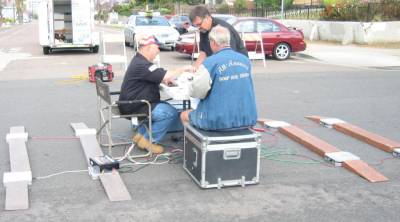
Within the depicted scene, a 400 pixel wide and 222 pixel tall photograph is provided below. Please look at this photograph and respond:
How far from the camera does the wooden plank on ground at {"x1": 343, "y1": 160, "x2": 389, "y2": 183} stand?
19.2ft

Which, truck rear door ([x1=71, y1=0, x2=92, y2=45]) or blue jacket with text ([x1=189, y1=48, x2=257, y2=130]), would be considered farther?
truck rear door ([x1=71, y1=0, x2=92, y2=45])

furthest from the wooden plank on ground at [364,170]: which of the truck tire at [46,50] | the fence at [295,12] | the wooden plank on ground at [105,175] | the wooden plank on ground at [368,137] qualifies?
the fence at [295,12]

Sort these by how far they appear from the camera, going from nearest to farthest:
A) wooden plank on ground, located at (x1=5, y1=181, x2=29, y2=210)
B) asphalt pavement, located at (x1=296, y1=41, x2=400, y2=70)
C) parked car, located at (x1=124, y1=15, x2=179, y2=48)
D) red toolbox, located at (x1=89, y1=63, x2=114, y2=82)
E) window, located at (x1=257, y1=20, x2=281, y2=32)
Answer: wooden plank on ground, located at (x1=5, y1=181, x2=29, y2=210) < red toolbox, located at (x1=89, y1=63, x2=114, y2=82) < asphalt pavement, located at (x1=296, y1=41, x2=400, y2=70) < window, located at (x1=257, y1=20, x2=281, y2=32) < parked car, located at (x1=124, y1=15, x2=179, y2=48)

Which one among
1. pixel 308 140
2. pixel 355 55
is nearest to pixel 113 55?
pixel 355 55

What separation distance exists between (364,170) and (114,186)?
9.23 feet

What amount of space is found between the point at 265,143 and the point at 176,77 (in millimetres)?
1625

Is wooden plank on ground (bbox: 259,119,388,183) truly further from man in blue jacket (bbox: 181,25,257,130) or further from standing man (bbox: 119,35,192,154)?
standing man (bbox: 119,35,192,154)

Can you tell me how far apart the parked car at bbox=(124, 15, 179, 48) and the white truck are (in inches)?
72.8

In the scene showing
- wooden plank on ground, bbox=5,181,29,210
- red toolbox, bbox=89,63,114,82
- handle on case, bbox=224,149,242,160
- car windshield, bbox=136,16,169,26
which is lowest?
wooden plank on ground, bbox=5,181,29,210

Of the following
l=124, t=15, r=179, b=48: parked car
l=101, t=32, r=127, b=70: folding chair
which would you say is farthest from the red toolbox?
l=124, t=15, r=179, b=48: parked car

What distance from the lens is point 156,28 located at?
72.6 ft

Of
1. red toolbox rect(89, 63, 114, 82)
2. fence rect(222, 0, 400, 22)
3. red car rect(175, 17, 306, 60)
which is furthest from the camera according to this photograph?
fence rect(222, 0, 400, 22)

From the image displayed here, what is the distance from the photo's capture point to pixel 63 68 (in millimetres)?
16234

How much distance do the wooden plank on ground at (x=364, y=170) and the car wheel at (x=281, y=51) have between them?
41.6 ft
